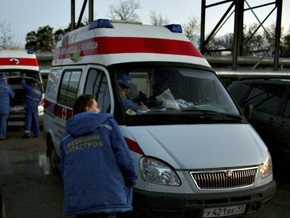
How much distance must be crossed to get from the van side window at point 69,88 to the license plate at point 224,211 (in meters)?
2.53

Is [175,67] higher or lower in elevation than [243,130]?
higher

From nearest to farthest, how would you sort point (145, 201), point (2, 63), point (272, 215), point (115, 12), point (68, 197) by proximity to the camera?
point (68, 197) → point (145, 201) → point (272, 215) → point (2, 63) → point (115, 12)

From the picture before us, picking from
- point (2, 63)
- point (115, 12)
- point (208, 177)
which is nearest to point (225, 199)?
point (208, 177)

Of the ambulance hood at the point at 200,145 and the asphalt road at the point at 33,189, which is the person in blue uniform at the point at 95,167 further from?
the asphalt road at the point at 33,189

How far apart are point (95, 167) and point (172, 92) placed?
2113mm

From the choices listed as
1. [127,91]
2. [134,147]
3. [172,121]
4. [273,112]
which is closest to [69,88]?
[127,91]

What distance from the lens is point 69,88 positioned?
18.7 feet

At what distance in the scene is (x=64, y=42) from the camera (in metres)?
6.53

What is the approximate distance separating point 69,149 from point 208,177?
4.57 ft

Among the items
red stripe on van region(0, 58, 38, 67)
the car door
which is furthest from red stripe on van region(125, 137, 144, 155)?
red stripe on van region(0, 58, 38, 67)

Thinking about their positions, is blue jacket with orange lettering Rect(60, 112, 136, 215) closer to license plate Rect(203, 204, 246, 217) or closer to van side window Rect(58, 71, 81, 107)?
license plate Rect(203, 204, 246, 217)

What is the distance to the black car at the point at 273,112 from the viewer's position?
602cm

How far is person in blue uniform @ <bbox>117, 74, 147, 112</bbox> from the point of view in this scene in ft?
14.3

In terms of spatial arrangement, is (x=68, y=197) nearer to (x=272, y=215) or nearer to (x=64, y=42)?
(x=272, y=215)
